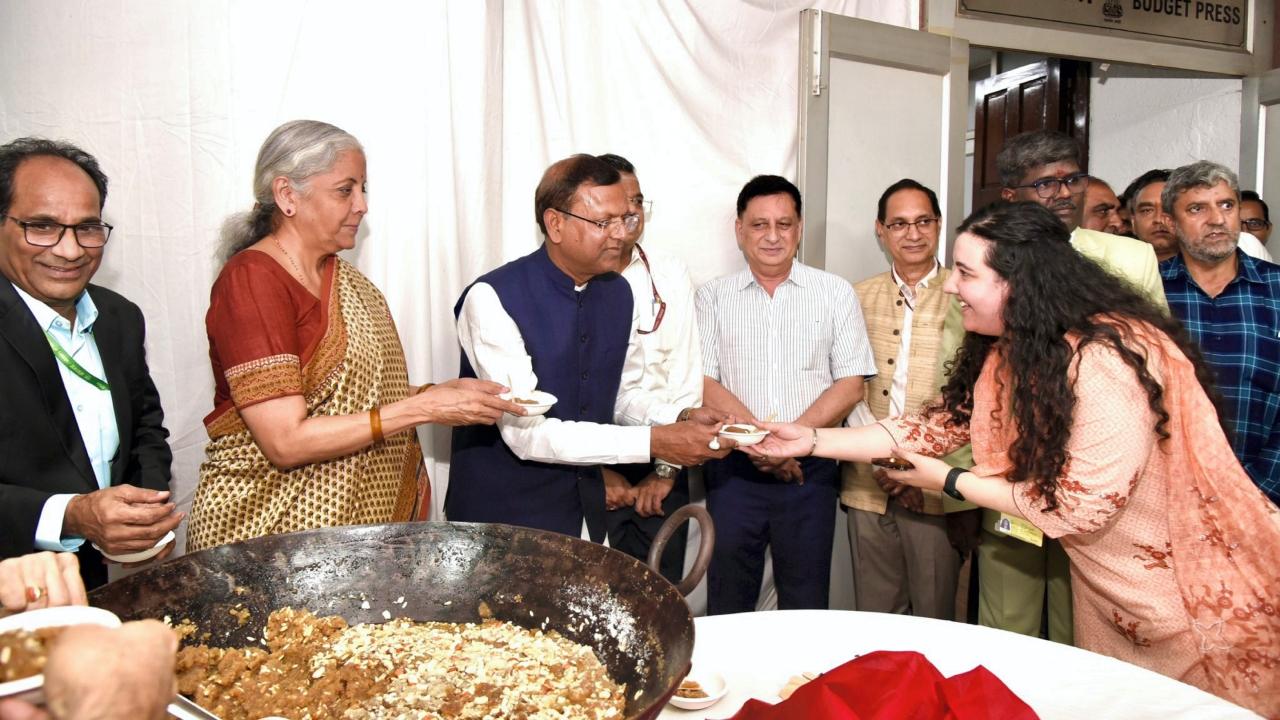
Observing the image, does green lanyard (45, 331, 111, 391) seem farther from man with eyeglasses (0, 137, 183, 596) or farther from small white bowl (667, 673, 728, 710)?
small white bowl (667, 673, 728, 710)

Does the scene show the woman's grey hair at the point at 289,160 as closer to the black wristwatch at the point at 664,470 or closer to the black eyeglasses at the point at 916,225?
the black wristwatch at the point at 664,470

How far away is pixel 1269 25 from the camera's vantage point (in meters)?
5.18

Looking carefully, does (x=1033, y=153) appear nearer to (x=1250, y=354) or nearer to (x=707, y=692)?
(x=1250, y=354)

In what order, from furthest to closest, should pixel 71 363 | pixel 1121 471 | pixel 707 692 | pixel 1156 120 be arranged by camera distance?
pixel 1156 120 < pixel 71 363 < pixel 1121 471 < pixel 707 692

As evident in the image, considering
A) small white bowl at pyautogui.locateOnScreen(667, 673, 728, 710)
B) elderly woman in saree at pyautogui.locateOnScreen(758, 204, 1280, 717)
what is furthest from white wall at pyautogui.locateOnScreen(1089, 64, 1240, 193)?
small white bowl at pyautogui.locateOnScreen(667, 673, 728, 710)

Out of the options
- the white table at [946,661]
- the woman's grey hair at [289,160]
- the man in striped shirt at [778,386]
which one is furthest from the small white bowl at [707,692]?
the man in striped shirt at [778,386]

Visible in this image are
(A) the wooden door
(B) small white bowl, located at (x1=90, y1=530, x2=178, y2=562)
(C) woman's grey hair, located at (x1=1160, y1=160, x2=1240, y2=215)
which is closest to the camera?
(B) small white bowl, located at (x1=90, y1=530, x2=178, y2=562)

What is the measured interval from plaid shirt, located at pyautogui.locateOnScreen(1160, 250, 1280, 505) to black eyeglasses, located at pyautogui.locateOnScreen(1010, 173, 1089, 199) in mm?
624

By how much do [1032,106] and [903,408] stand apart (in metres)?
3.74

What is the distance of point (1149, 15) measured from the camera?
489 centimetres

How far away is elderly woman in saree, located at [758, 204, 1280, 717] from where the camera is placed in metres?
1.92

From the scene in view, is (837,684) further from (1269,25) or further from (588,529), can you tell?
(1269,25)

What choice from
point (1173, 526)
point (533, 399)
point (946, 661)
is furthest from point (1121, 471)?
point (533, 399)

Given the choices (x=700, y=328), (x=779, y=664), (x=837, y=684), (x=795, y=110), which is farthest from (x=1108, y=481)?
(x=795, y=110)
